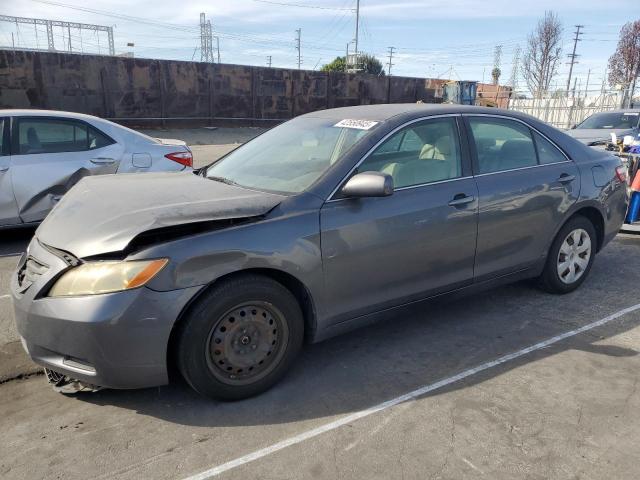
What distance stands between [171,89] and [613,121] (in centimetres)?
1744

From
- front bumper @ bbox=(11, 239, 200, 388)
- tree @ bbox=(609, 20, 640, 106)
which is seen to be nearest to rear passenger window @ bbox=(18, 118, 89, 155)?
front bumper @ bbox=(11, 239, 200, 388)

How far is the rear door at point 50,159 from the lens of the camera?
596 centimetres

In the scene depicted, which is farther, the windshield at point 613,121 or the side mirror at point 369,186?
the windshield at point 613,121

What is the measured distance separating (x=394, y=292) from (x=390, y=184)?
78cm

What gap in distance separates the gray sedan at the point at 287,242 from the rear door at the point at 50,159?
2.63 m

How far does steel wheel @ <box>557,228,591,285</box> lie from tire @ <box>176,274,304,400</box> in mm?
2677

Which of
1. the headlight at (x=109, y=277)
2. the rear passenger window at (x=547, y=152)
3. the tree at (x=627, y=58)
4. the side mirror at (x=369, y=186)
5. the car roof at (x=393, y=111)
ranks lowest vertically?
the headlight at (x=109, y=277)

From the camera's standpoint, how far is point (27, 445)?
274 centimetres

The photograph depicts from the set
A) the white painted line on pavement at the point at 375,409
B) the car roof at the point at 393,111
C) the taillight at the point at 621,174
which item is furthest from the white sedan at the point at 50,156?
the taillight at the point at 621,174

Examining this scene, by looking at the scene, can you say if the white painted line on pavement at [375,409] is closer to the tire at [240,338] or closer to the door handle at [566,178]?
the tire at [240,338]

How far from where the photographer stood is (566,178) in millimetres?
4520

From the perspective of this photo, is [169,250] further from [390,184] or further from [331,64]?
[331,64]

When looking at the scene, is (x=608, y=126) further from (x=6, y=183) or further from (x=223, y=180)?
(x=6, y=183)

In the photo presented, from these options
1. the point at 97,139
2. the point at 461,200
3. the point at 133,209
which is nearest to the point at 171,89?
the point at 97,139
